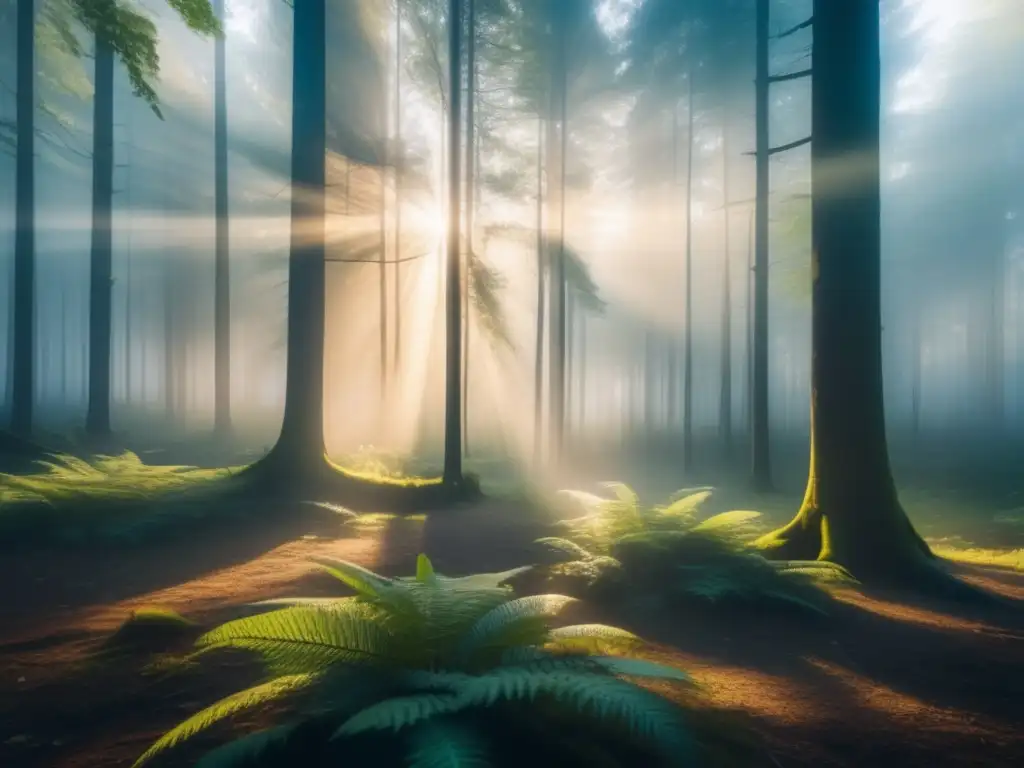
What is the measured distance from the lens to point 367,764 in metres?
2.30

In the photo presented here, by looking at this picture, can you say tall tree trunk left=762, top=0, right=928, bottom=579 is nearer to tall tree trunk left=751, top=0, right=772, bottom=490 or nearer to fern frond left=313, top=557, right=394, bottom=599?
fern frond left=313, top=557, right=394, bottom=599

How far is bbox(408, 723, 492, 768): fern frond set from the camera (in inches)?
78.3

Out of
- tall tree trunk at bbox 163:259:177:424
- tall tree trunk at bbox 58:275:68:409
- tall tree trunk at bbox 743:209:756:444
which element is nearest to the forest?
tall tree trunk at bbox 163:259:177:424

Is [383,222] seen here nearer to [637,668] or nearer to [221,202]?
[221,202]

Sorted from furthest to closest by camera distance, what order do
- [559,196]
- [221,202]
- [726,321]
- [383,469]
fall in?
[726,321]
[221,202]
[559,196]
[383,469]

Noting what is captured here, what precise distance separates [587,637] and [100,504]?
22.6 ft

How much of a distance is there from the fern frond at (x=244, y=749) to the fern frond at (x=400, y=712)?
9.1 inches

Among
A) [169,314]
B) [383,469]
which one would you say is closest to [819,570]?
[383,469]

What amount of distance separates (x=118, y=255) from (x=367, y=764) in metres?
48.1

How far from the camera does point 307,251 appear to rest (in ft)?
34.6

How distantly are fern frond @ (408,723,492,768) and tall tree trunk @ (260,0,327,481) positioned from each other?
858 cm

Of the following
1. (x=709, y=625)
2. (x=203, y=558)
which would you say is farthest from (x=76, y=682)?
(x=709, y=625)

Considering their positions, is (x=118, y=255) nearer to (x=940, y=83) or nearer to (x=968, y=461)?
(x=968, y=461)

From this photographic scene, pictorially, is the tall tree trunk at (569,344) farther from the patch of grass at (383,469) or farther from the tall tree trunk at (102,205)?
the tall tree trunk at (102,205)
